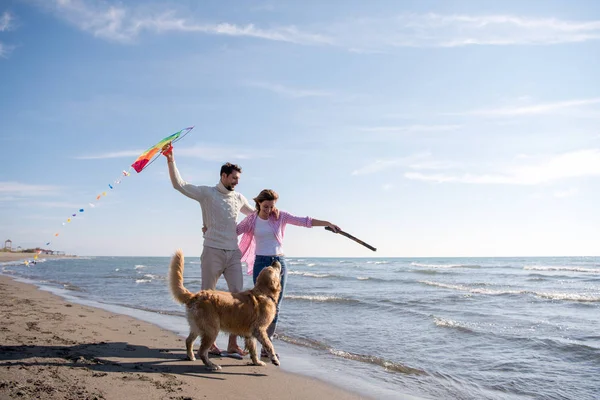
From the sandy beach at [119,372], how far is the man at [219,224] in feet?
3.02

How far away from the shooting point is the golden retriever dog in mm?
5062

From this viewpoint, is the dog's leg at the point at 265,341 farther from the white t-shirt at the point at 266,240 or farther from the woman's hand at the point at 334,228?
the woman's hand at the point at 334,228

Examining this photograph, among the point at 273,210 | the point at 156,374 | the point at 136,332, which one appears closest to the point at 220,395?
the point at 156,374

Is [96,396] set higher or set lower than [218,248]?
lower

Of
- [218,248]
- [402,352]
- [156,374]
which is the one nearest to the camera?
[156,374]

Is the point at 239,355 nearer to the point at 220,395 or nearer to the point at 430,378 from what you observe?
the point at 220,395

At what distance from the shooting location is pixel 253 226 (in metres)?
6.10

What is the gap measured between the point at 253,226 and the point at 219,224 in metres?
0.55

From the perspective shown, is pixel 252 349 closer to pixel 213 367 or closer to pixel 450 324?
pixel 213 367

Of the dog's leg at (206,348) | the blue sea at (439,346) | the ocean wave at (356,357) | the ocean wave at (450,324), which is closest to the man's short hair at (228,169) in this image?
the dog's leg at (206,348)

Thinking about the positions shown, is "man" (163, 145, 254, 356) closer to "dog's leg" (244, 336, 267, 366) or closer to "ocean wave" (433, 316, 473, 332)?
"dog's leg" (244, 336, 267, 366)

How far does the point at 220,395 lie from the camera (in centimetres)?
418

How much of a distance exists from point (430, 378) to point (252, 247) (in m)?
3.11

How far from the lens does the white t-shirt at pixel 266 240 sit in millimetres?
5887
